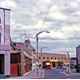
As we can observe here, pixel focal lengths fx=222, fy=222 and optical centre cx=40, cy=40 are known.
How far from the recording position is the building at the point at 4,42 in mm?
40000

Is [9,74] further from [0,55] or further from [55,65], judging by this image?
[55,65]

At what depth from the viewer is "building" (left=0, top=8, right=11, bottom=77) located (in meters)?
40.0

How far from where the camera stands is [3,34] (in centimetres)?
4038

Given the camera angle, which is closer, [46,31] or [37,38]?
[46,31]

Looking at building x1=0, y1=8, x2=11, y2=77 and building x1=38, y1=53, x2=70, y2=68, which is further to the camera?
building x1=38, y1=53, x2=70, y2=68

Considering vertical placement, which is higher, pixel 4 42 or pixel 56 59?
pixel 4 42

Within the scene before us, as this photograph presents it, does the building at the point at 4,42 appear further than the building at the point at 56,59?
No

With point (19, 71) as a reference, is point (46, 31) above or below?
above

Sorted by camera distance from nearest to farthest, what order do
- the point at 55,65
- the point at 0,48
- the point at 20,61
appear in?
the point at 0,48, the point at 20,61, the point at 55,65

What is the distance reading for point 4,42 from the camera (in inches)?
1591

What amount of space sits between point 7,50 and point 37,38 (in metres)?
6.54

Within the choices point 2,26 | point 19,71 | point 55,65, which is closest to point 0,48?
point 2,26

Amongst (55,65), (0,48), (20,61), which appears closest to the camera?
(0,48)

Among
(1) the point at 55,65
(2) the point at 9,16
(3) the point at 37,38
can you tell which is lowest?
(1) the point at 55,65
